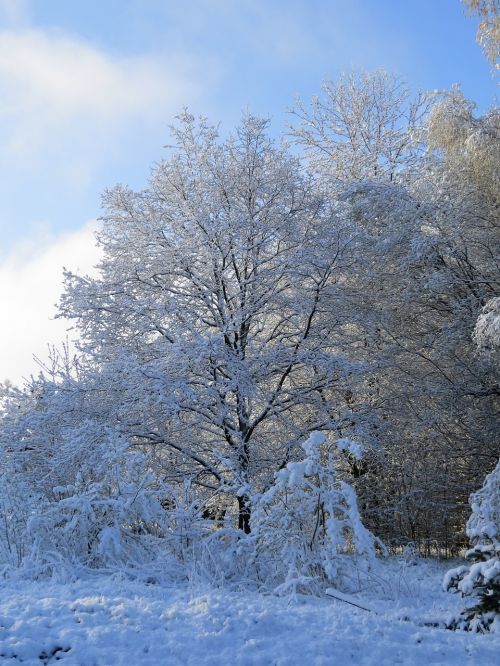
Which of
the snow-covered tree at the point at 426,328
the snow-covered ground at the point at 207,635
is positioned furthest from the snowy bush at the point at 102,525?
the snow-covered tree at the point at 426,328

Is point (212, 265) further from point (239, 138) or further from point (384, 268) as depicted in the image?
point (384, 268)

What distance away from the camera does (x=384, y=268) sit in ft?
43.4

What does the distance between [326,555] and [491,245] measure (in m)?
8.28

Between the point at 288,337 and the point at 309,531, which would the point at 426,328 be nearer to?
the point at 288,337

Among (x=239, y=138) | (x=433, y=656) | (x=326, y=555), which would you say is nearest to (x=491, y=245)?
(x=239, y=138)

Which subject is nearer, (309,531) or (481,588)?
(481,588)

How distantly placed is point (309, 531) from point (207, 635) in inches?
121

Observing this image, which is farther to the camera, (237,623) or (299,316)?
(299,316)

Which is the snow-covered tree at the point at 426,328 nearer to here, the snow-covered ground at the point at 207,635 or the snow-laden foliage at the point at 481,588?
the snow-laden foliage at the point at 481,588

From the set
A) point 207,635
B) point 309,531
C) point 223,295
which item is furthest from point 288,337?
point 207,635

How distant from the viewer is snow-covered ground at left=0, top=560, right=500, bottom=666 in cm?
341

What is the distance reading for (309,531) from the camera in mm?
6598

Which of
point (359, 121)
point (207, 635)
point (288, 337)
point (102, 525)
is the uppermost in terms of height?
point (359, 121)

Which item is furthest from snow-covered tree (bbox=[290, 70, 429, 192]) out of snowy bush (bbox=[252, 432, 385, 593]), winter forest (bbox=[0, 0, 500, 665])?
snowy bush (bbox=[252, 432, 385, 593])
